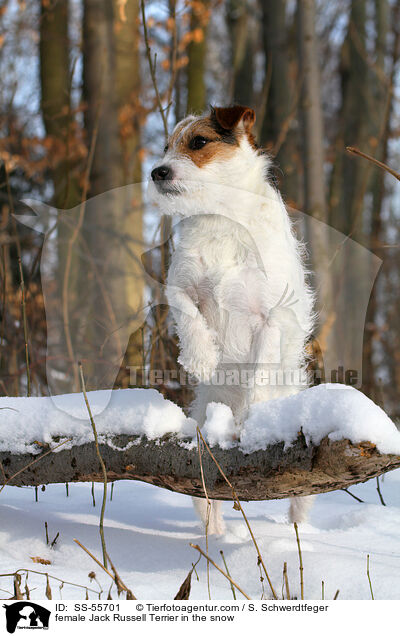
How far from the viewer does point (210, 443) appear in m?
2.37

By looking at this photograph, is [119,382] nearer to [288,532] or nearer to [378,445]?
[288,532]

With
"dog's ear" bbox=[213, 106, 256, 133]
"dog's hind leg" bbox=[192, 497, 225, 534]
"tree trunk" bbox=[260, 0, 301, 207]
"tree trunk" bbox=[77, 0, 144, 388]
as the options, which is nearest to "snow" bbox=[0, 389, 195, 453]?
"dog's hind leg" bbox=[192, 497, 225, 534]

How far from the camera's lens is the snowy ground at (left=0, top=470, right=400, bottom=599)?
225 centimetres

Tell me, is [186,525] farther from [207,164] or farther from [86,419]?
[207,164]

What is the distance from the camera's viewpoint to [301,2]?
286 inches

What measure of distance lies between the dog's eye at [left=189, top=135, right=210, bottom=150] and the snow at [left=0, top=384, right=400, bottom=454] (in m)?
1.27

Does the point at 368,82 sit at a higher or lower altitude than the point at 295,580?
higher

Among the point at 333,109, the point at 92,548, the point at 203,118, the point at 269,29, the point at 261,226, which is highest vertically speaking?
the point at 333,109

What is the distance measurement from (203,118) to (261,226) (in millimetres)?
717
